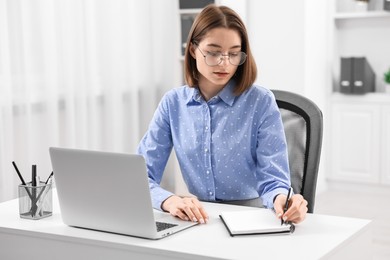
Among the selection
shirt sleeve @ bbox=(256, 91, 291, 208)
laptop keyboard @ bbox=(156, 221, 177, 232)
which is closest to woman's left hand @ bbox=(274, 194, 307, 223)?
shirt sleeve @ bbox=(256, 91, 291, 208)

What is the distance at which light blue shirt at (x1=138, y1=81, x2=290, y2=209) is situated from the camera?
1993mm

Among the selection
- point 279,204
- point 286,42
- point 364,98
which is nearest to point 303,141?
point 279,204

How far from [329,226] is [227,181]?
420 millimetres

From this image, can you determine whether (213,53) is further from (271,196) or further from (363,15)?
(363,15)

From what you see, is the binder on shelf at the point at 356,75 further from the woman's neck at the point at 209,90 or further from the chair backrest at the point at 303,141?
the woman's neck at the point at 209,90

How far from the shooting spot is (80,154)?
5.36 ft

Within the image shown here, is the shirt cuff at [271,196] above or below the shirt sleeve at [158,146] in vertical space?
below

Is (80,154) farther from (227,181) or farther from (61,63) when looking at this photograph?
(61,63)

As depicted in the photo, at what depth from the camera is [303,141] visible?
84.6 inches

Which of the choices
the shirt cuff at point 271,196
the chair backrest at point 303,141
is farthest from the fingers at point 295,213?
the chair backrest at point 303,141

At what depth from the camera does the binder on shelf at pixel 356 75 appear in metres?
4.81

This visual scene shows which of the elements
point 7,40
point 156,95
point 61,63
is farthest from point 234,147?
point 156,95

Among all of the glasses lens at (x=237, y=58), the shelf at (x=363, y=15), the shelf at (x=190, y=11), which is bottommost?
the glasses lens at (x=237, y=58)

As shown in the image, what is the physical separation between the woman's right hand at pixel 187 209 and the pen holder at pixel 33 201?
335mm
